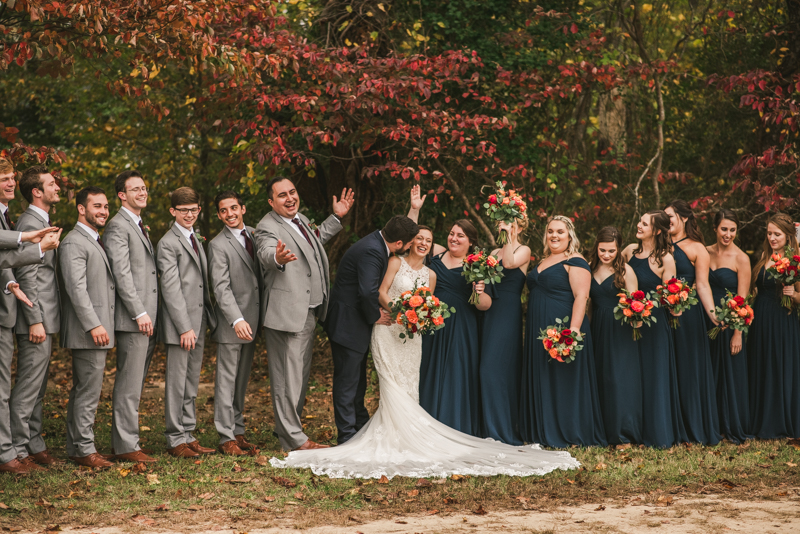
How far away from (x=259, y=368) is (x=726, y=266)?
7842 millimetres

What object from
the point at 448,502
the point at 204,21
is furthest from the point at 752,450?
the point at 204,21

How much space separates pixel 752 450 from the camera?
717 centimetres

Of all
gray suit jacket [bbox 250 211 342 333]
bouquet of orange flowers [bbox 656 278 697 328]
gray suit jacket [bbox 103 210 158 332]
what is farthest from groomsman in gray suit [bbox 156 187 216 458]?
bouquet of orange flowers [bbox 656 278 697 328]

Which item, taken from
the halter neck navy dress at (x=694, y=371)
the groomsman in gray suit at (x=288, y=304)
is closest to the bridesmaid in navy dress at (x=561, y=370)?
the halter neck navy dress at (x=694, y=371)

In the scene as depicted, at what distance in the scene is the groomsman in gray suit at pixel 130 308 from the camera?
6.48m

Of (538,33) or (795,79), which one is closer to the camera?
(795,79)

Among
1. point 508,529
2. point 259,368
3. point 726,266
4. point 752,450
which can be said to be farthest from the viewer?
point 259,368

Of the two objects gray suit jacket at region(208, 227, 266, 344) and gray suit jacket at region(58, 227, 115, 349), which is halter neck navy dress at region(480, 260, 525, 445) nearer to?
gray suit jacket at region(208, 227, 266, 344)

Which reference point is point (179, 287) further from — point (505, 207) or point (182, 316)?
point (505, 207)

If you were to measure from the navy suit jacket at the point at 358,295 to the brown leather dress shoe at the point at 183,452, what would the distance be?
155 cm

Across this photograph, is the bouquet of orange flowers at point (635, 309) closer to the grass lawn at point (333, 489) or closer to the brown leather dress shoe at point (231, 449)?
the grass lawn at point (333, 489)

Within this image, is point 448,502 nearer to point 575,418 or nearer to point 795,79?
point 575,418

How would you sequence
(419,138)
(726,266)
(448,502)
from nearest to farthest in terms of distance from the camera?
(448,502)
(726,266)
(419,138)

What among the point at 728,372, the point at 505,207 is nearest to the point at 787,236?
the point at 728,372
